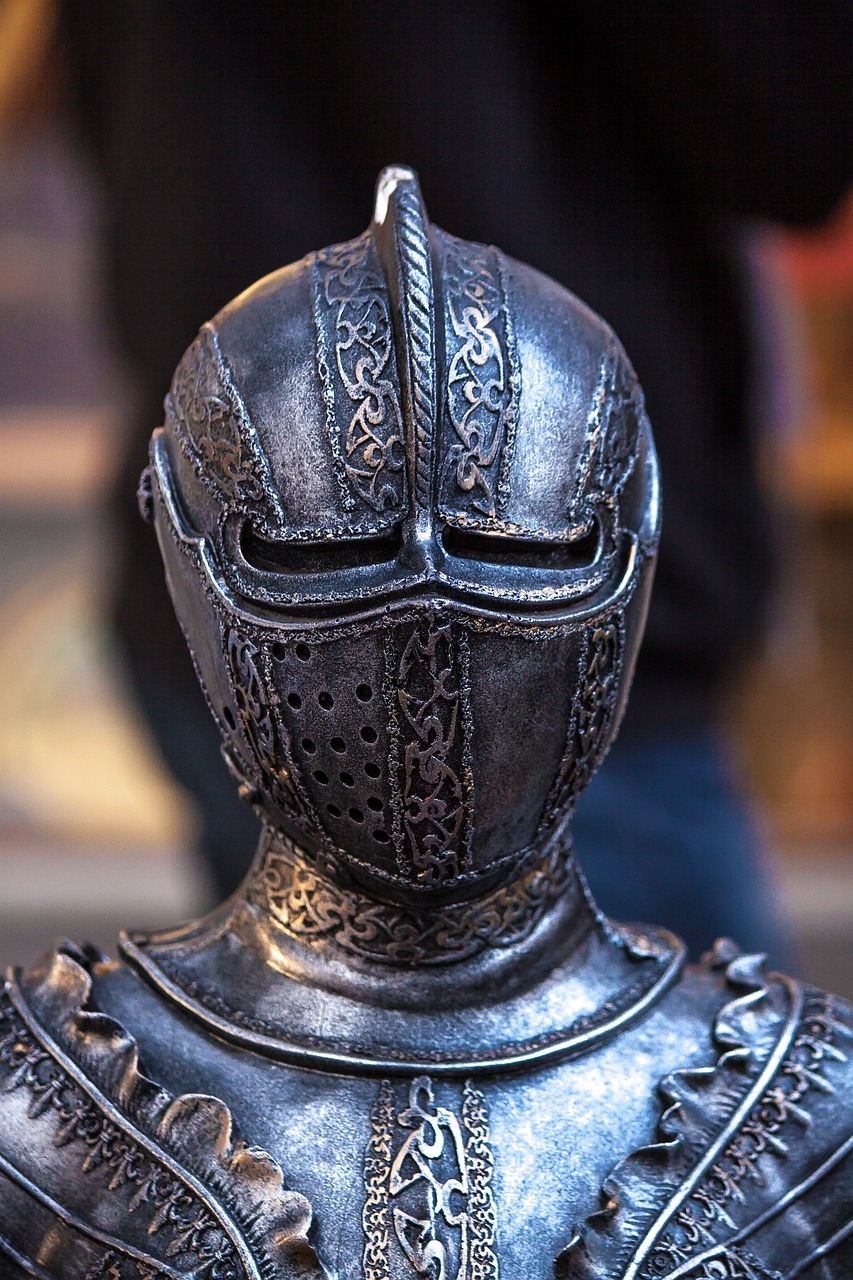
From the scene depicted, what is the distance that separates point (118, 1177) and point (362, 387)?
636mm

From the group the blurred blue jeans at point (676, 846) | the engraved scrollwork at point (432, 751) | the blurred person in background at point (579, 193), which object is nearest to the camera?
the engraved scrollwork at point (432, 751)

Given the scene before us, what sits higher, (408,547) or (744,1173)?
(408,547)

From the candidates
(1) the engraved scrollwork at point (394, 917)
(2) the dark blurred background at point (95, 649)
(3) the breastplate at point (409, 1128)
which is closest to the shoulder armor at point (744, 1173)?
(3) the breastplate at point (409, 1128)

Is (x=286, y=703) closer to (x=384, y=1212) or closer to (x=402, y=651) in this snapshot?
(x=402, y=651)

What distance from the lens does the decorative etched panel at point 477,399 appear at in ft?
4.19

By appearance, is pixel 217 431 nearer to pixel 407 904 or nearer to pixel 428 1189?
pixel 407 904

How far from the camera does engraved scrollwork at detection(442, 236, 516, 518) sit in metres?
1.28

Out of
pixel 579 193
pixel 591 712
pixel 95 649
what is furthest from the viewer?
pixel 95 649

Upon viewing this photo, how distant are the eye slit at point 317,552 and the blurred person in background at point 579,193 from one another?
892 mm

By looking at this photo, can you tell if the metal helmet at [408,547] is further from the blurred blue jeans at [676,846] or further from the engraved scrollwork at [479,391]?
the blurred blue jeans at [676,846]

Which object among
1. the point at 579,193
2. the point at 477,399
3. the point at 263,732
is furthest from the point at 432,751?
the point at 579,193

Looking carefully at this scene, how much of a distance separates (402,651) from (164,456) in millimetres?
300

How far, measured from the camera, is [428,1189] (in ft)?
4.26

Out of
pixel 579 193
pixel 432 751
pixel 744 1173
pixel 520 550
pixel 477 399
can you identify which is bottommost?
pixel 744 1173
